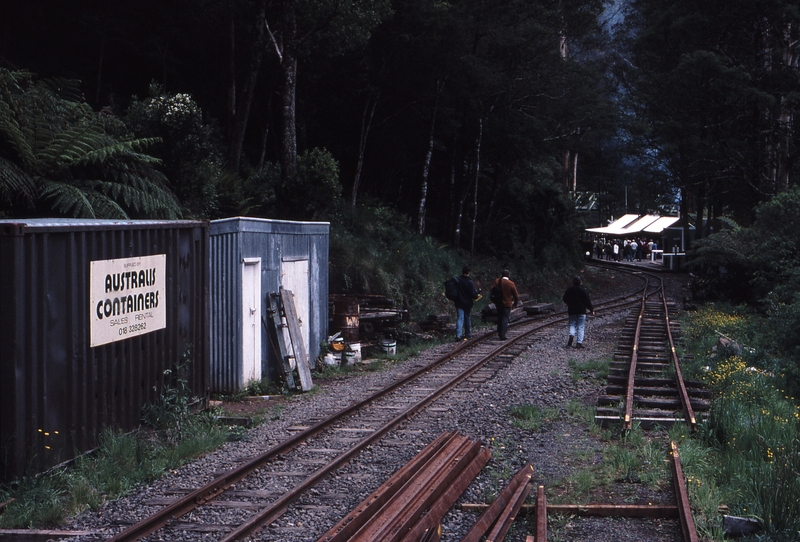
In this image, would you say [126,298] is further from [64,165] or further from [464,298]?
[464,298]

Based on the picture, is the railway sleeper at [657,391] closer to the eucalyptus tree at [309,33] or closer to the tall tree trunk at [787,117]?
the eucalyptus tree at [309,33]

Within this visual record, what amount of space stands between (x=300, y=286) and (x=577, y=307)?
6.21 meters

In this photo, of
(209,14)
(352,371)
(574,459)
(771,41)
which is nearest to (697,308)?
(771,41)

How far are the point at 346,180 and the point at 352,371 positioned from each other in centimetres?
1908

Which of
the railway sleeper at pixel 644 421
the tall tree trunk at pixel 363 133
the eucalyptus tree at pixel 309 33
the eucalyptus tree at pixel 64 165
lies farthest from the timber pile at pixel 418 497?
the tall tree trunk at pixel 363 133

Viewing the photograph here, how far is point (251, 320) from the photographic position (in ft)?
40.2

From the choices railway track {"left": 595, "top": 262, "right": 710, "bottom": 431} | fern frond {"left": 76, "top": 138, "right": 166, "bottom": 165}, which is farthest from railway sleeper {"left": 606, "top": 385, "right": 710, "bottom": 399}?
fern frond {"left": 76, "top": 138, "right": 166, "bottom": 165}

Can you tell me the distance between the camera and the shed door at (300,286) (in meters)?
13.8

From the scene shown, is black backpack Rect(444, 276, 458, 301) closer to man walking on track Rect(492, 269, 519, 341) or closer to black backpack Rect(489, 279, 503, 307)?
black backpack Rect(489, 279, 503, 307)

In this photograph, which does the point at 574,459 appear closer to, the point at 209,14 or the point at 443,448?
the point at 443,448

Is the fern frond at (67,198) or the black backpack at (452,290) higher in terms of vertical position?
the fern frond at (67,198)

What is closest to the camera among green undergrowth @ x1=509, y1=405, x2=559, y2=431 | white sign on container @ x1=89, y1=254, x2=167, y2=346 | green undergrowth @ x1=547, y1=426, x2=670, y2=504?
green undergrowth @ x1=547, y1=426, x2=670, y2=504

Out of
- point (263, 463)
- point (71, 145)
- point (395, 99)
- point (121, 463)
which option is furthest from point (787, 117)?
point (121, 463)

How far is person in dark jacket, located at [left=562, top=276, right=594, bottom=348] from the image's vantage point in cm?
1686
